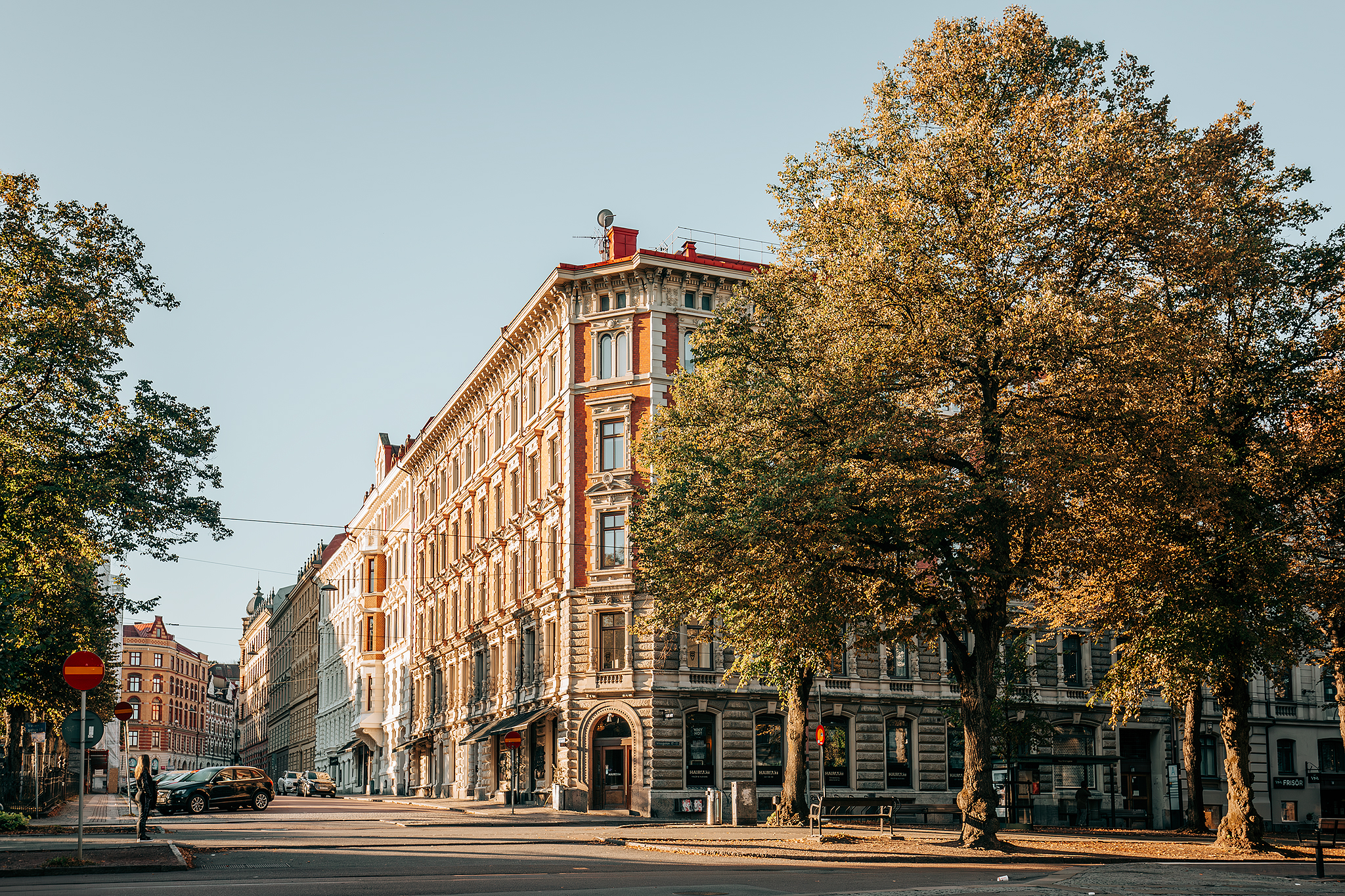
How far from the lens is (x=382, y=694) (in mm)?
83000

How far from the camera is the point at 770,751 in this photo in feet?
151

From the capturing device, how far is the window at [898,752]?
48.3 metres

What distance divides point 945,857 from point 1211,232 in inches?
528

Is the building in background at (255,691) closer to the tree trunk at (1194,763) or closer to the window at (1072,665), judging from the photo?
the window at (1072,665)

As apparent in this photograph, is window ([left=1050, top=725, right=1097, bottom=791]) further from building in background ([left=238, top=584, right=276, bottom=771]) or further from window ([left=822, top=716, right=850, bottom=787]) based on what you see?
building in background ([left=238, top=584, right=276, bottom=771])

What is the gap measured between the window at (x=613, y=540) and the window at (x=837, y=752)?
1001 cm

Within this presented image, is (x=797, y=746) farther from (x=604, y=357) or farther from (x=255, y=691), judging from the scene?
(x=255, y=691)

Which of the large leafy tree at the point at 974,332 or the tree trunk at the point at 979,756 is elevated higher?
the large leafy tree at the point at 974,332

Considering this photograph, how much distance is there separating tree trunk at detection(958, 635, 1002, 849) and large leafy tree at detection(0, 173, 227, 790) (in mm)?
18125

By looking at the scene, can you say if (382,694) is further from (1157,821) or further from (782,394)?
(782,394)

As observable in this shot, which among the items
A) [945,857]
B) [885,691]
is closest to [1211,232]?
[945,857]

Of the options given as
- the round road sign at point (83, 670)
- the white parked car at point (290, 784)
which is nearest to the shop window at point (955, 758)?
the round road sign at point (83, 670)

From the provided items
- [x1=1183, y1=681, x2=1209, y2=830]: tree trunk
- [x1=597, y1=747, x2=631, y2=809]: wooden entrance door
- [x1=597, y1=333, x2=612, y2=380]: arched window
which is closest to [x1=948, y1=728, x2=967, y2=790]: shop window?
[x1=1183, y1=681, x2=1209, y2=830]: tree trunk

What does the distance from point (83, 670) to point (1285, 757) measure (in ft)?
177
